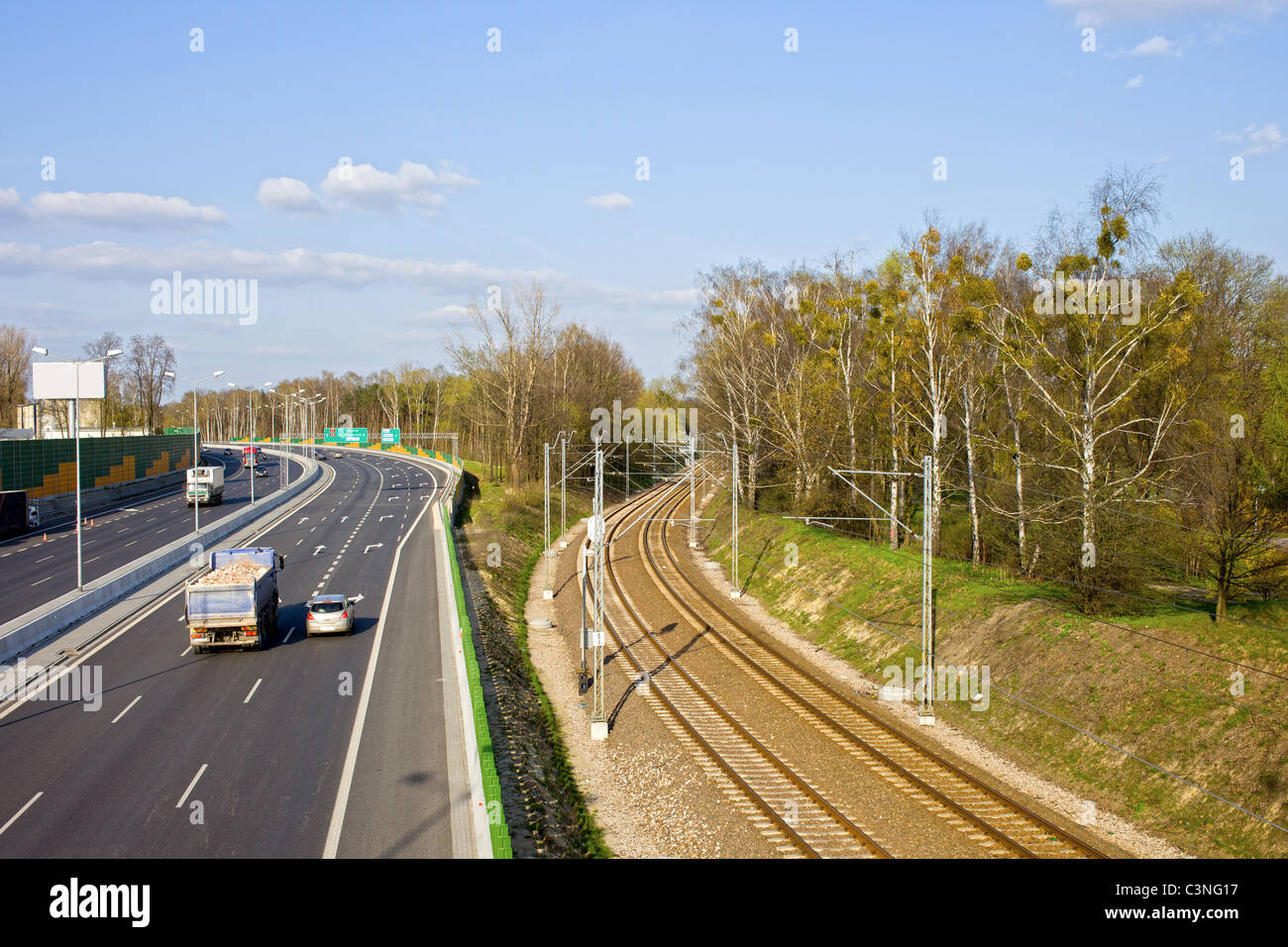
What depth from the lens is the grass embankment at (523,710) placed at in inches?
673

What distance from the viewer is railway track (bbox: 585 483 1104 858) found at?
652 inches

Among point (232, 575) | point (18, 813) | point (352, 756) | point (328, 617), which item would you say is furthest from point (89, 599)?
point (352, 756)

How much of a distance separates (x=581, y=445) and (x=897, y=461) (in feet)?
159

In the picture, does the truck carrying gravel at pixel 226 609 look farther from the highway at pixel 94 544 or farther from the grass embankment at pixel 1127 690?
the grass embankment at pixel 1127 690

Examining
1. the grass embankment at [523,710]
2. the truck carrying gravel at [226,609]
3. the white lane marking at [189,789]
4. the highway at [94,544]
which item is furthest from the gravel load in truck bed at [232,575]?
the white lane marking at [189,789]

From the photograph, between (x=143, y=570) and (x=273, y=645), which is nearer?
(x=273, y=645)

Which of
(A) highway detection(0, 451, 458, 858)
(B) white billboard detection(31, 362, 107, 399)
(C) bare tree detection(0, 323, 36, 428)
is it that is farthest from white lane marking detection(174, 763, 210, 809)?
(C) bare tree detection(0, 323, 36, 428)

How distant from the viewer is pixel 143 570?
36.2 metres

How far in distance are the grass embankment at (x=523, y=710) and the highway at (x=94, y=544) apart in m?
15.8

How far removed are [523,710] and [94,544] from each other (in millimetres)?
34543
